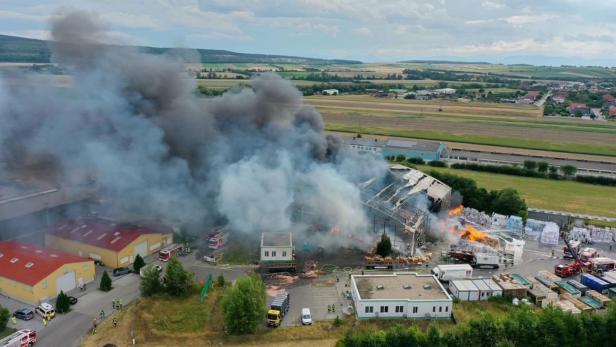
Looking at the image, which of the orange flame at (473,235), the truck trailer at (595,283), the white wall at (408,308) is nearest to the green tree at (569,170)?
the orange flame at (473,235)

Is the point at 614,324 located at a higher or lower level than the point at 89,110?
lower

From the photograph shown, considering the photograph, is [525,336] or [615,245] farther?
[615,245]

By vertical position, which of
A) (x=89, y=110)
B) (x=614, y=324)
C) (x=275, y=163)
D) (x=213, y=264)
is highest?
Result: (x=89, y=110)

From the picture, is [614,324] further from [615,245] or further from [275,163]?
[275,163]

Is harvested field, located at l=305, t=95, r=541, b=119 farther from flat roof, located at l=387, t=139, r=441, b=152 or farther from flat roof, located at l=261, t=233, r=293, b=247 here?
flat roof, located at l=261, t=233, r=293, b=247

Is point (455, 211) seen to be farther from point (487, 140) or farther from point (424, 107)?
point (424, 107)

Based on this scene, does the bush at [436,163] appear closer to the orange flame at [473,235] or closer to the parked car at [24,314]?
the orange flame at [473,235]

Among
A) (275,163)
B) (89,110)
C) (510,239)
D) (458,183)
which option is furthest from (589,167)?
(89,110)
